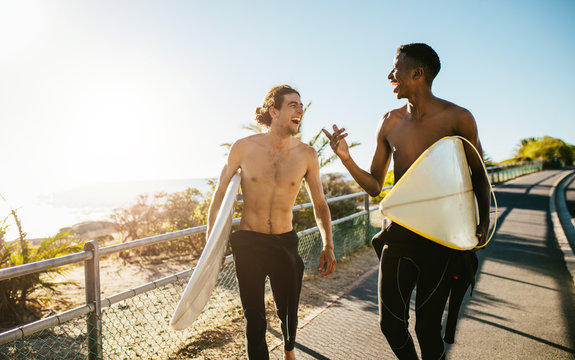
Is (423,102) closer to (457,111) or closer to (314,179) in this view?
(457,111)

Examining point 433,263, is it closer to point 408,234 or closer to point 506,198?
point 408,234

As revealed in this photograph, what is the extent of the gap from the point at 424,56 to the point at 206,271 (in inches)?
71.4

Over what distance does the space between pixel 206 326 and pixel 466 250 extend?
2.95 m

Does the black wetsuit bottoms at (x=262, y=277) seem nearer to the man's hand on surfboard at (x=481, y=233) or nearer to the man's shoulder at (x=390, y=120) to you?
the man's shoulder at (x=390, y=120)

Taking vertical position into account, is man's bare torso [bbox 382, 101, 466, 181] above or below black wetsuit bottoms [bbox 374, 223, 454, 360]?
above

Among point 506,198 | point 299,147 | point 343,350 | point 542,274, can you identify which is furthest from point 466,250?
point 506,198

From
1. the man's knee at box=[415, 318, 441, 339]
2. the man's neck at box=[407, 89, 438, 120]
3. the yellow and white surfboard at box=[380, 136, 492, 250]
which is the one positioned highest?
the man's neck at box=[407, 89, 438, 120]

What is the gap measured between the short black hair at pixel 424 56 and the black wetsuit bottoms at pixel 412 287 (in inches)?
36.3

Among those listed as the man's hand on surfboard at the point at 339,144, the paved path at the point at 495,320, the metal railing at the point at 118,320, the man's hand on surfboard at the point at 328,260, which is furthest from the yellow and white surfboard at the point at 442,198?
the metal railing at the point at 118,320

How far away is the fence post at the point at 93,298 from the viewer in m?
2.64

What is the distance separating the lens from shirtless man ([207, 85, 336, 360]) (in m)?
2.48

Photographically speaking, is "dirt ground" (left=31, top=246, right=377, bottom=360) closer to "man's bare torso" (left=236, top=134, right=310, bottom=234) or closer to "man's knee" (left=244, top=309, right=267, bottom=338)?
"man's knee" (left=244, top=309, right=267, bottom=338)

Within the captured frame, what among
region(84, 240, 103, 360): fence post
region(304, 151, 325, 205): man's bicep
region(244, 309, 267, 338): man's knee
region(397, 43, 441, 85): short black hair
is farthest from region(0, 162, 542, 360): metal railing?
region(397, 43, 441, 85): short black hair

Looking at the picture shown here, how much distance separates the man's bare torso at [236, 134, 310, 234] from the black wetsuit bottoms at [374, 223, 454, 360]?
78 centimetres
